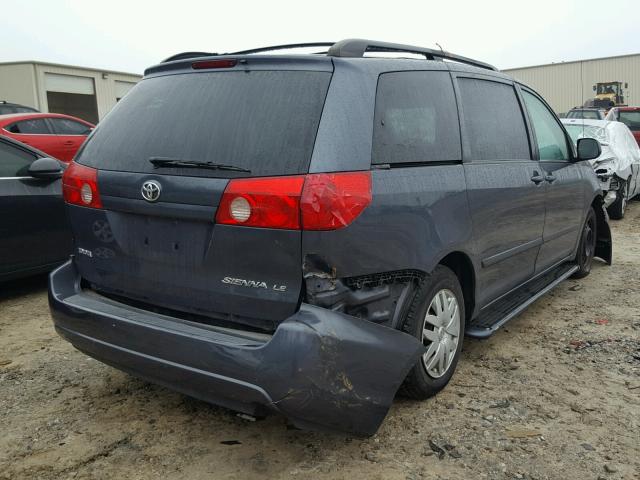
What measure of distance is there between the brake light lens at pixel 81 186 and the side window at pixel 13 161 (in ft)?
7.41

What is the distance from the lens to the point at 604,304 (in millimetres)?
4820

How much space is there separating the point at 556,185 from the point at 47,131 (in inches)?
368

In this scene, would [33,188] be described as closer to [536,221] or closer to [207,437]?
[207,437]

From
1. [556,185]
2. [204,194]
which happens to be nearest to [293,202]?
[204,194]

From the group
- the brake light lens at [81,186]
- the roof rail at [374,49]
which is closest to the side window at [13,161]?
the brake light lens at [81,186]

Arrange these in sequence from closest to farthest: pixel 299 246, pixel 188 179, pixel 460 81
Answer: pixel 299 246 → pixel 188 179 → pixel 460 81

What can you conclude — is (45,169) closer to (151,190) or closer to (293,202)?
(151,190)

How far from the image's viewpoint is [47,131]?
35.2 feet

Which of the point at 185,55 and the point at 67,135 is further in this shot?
the point at 67,135

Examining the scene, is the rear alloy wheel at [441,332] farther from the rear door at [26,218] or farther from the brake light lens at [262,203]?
the rear door at [26,218]

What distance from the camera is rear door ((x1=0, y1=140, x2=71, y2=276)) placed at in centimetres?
468

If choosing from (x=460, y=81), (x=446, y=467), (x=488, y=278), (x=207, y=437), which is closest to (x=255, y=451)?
(x=207, y=437)

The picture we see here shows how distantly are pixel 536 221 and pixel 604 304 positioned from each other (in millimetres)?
1352

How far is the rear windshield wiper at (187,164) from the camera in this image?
2355 millimetres
